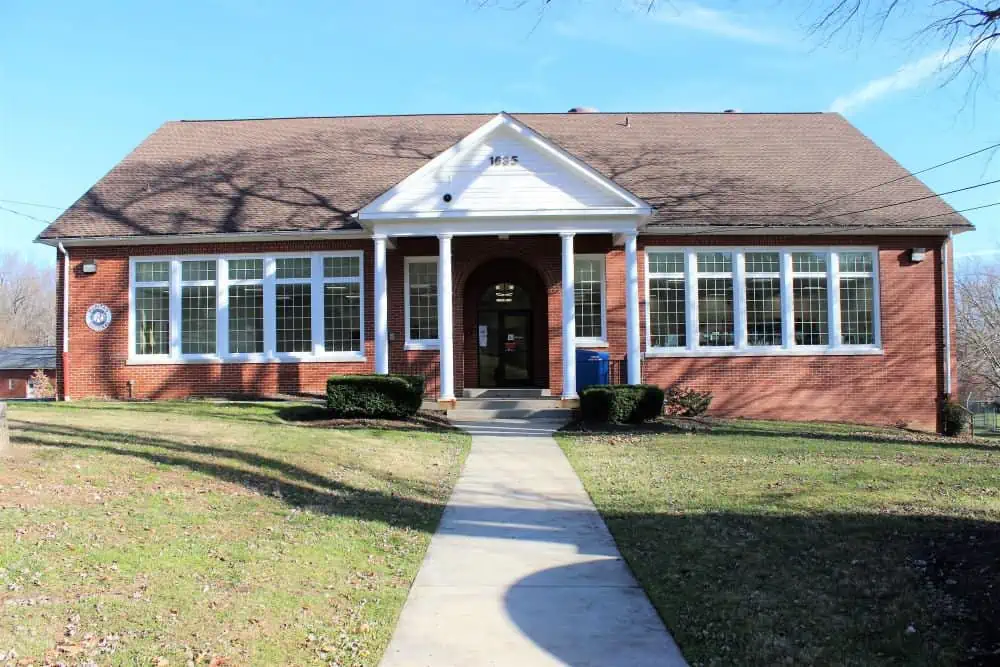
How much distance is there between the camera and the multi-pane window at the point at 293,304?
1959 cm

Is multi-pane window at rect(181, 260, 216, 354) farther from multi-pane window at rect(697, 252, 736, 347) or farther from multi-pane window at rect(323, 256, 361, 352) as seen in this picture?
multi-pane window at rect(697, 252, 736, 347)

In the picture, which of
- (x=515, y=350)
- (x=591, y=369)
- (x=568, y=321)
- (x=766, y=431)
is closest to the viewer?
A: (x=766, y=431)

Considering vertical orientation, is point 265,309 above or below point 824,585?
above

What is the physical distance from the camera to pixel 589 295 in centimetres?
1975

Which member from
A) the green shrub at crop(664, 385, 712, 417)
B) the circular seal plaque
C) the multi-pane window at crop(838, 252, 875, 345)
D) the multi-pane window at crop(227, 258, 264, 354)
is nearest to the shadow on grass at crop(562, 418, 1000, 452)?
the green shrub at crop(664, 385, 712, 417)

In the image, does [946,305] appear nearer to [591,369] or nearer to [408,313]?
[591,369]

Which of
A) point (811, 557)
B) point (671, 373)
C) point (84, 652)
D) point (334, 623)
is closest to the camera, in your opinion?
point (84, 652)

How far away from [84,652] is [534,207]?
550 inches

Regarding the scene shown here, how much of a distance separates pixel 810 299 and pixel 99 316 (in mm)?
17489

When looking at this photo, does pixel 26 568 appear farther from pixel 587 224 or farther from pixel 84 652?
pixel 587 224

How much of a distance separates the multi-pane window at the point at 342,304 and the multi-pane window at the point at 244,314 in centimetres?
165

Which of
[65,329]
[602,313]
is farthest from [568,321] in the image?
[65,329]

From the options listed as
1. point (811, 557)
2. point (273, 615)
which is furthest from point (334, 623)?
point (811, 557)

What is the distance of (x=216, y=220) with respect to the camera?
19.5 metres
